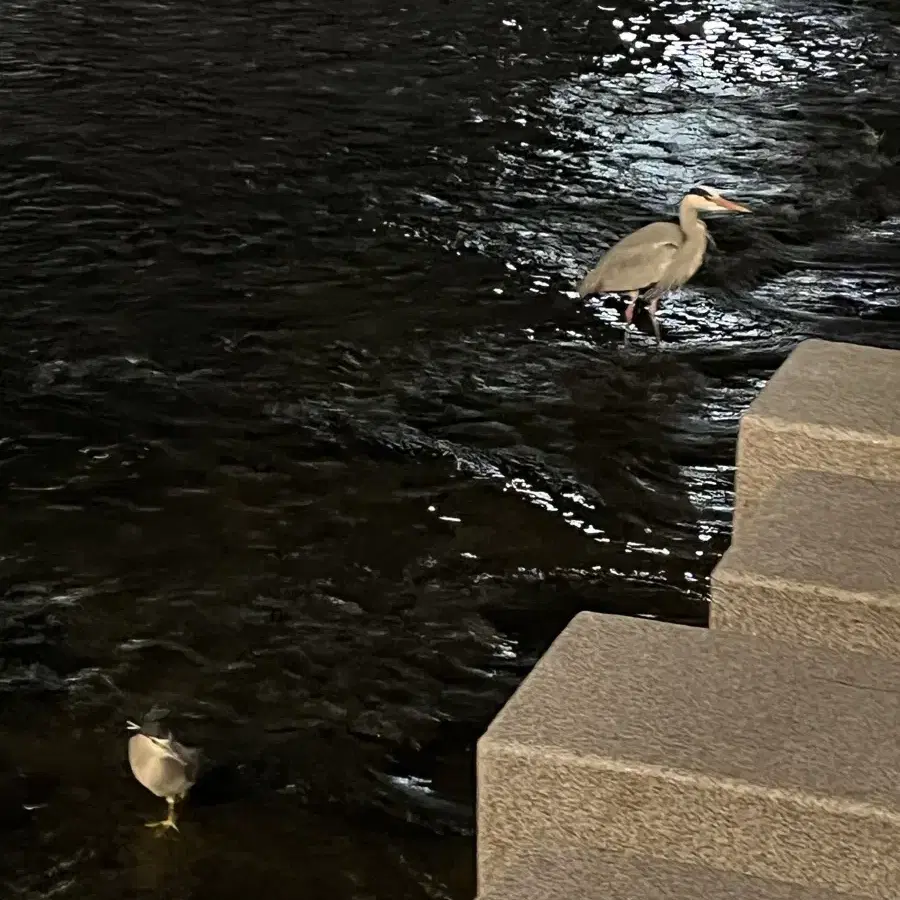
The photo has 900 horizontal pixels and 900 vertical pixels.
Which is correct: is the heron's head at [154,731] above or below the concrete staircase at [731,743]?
below

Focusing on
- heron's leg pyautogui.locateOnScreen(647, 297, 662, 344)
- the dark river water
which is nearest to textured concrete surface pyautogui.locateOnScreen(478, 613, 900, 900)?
the dark river water

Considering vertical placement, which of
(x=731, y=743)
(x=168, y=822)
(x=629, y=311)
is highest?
(x=731, y=743)

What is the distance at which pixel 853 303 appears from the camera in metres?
5.46

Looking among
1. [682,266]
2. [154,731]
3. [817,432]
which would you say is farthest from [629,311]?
[817,432]

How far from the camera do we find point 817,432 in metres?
2.65

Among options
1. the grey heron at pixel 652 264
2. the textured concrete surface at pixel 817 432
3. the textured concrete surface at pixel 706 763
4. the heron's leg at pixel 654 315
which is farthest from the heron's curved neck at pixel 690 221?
the textured concrete surface at pixel 706 763

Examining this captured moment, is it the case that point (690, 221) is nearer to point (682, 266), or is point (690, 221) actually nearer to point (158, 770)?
point (682, 266)

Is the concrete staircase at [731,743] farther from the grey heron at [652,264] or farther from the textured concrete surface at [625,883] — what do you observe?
the grey heron at [652,264]

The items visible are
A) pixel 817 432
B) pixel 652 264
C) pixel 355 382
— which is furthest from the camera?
pixel 652 264

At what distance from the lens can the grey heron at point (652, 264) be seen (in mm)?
5258

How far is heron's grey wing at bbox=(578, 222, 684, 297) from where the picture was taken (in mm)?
5250

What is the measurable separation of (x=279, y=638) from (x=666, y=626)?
4.93 feet

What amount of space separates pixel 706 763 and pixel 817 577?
0.42m

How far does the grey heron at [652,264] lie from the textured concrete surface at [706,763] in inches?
120
